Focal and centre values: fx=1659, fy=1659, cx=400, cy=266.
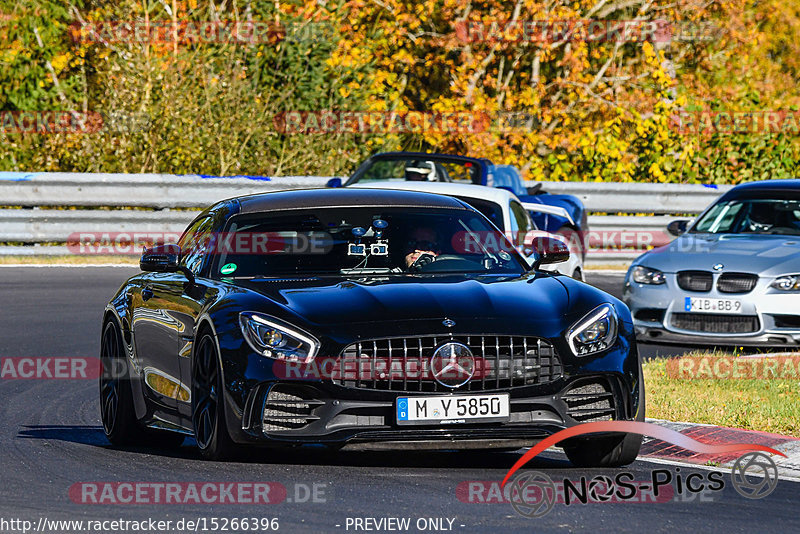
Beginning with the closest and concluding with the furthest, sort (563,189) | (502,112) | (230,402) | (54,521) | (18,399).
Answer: (54,521) < (230,402) < (18,399) < (563,189) < (502,112)

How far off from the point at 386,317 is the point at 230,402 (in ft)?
2.70

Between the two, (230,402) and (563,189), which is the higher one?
(230,402)

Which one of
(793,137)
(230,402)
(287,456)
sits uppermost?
(230,402)

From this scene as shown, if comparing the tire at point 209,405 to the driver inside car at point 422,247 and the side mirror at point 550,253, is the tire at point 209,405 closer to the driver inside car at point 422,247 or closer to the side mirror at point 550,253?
the driver inside car at point 422,247

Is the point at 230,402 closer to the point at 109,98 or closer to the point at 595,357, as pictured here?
the point at 595,357

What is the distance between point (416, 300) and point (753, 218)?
779cm

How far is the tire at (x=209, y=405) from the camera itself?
7.84 metres

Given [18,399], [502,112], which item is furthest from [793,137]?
[18,399]

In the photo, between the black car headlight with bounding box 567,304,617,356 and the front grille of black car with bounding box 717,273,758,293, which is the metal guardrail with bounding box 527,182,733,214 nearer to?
the front grille of black car with bounding box 717,273,758,293

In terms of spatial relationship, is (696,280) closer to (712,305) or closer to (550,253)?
(712,305)

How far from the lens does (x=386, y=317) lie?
7695mm

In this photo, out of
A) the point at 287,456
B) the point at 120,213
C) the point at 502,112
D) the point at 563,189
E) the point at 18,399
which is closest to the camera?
the point at 287,456

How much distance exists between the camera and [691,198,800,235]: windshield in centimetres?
1477

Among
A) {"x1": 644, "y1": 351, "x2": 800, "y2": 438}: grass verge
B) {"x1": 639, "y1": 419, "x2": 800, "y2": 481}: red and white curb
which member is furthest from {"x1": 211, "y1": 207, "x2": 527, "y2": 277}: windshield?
{"x1": 644, "y1": 351, "x2": 800, "y2": 438}: grass verge
